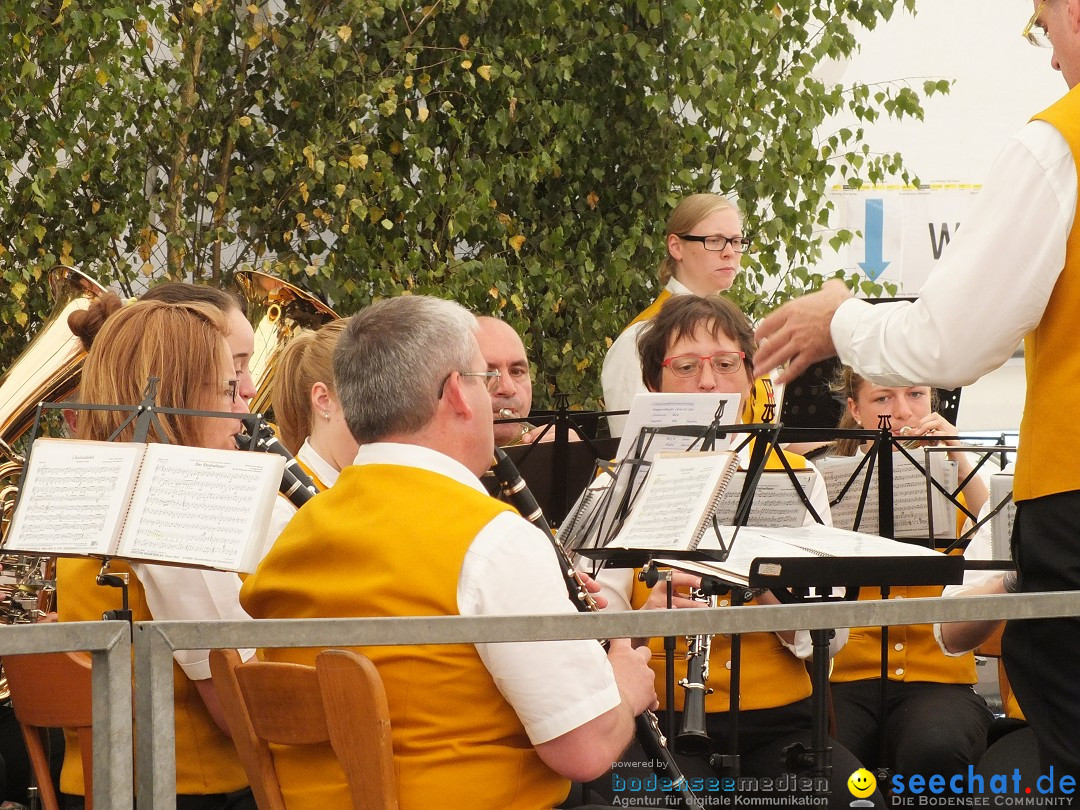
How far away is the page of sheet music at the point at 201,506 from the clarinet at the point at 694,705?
96cm

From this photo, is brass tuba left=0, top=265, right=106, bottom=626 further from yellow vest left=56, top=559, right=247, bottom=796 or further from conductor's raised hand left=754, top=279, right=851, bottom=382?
conductor's raised hand left=754, top=279, right=851, bottom=382

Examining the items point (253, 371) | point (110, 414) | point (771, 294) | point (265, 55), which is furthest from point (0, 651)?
point (771, 294)

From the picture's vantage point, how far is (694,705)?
2504 mm

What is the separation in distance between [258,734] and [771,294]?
444 cm

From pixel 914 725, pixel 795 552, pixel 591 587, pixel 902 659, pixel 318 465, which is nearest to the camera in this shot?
pixel 795 552

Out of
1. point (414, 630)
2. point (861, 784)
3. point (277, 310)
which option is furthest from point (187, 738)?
point (277, 310)

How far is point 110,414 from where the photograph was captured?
2.35 m

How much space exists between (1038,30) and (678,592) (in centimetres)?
137

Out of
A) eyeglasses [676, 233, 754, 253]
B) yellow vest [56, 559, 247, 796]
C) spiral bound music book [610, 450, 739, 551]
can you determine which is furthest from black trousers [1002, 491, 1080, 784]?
eyeglasses [676, 233, 754, 253]

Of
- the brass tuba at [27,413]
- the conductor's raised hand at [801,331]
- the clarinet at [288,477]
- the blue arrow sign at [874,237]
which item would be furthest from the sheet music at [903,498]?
the blue arrow sign at [874,237]

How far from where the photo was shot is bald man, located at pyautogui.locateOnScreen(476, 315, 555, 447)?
3.70m

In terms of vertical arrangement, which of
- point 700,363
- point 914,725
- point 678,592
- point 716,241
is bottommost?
point 914,725

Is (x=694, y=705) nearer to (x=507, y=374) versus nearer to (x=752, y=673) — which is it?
(x=752, y=673)

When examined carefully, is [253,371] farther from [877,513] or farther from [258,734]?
[258,734]
